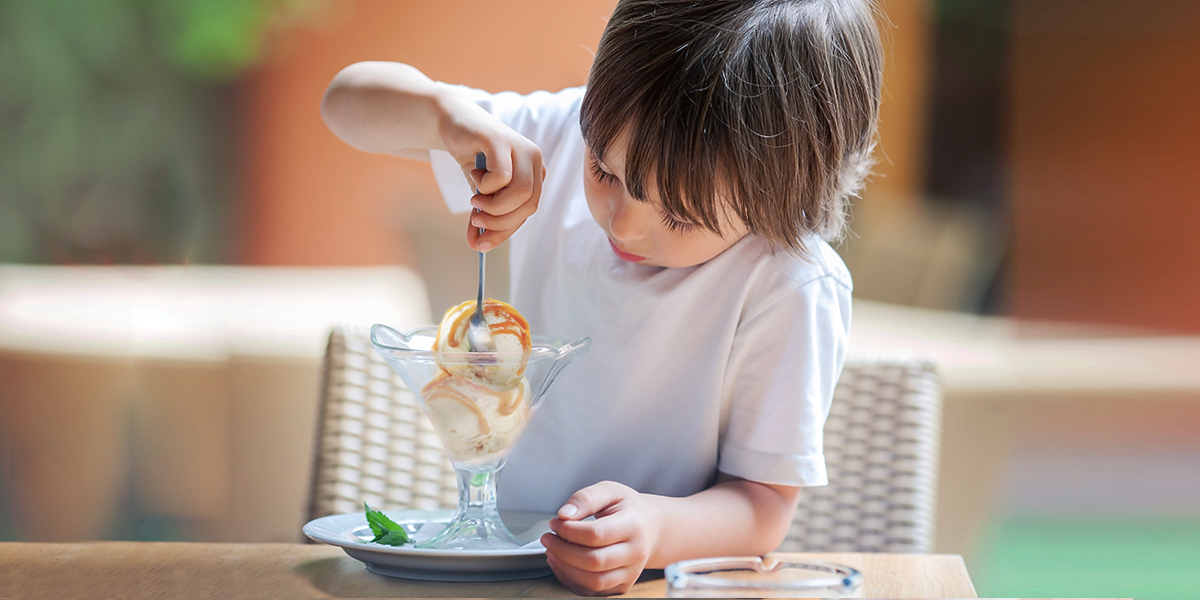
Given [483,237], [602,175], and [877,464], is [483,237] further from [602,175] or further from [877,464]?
[877,464]

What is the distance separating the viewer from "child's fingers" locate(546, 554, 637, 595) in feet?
1.51

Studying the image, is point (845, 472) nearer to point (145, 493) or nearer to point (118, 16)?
point (145, 493)

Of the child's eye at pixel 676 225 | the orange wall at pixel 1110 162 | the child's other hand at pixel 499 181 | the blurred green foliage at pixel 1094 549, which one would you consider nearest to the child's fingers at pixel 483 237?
the child's other hand at pixel 499 181

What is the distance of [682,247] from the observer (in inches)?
24.9

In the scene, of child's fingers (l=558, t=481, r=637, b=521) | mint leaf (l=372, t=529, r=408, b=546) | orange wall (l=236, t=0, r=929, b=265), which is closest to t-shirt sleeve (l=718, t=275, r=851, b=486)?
child's fingers (l=558, t=481, r=637, b=521)

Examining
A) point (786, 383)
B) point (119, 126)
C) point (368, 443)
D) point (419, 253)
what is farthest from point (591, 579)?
point (119, 126)

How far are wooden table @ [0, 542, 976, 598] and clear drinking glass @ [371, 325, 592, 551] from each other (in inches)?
1.7

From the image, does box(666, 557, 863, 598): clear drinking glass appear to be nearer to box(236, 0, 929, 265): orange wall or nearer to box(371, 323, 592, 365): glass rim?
box(371, 323, 592, 365): glass rim

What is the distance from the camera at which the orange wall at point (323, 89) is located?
2.68m

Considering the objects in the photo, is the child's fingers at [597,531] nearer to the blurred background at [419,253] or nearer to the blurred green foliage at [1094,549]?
the blurred background at [419,253]

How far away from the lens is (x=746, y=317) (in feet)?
2.22

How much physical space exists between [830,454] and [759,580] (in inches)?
20.8

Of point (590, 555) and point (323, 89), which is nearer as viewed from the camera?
point (590, 555)

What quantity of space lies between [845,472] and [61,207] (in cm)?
257
